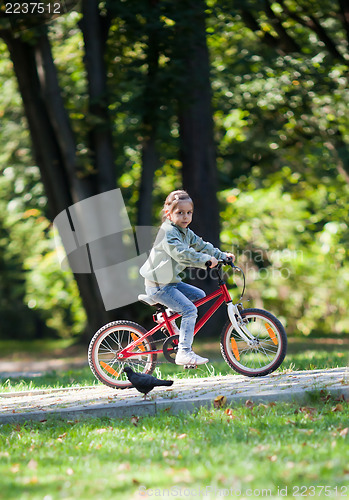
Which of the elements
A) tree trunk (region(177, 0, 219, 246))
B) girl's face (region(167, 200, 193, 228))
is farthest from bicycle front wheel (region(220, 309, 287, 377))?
tree trunk (region(177, 0, 219, 246))

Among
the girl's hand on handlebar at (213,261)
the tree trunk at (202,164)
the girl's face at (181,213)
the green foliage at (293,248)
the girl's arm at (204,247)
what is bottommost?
the green foliage at (293,248)

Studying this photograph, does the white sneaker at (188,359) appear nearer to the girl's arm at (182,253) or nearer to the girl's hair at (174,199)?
the girl's arm at (182,253)

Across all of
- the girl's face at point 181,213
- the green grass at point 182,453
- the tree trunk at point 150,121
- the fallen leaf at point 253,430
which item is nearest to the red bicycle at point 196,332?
the girl's face at point 181,213

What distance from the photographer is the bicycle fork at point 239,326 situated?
6363 millimetres

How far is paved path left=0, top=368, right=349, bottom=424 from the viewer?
5707 millimetres

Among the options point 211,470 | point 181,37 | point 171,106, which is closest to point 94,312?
point 171,106

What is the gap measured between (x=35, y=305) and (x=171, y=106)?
1240 cm

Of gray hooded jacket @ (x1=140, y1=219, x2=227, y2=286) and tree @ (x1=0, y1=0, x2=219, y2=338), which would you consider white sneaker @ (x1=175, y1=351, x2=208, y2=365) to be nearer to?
gray hooded jacket @ (x1=140, y1=219, x2=227, y2=286)

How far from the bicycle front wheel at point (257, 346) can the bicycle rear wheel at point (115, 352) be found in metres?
0.75

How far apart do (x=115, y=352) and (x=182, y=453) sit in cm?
233

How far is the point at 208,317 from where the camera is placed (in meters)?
6.55

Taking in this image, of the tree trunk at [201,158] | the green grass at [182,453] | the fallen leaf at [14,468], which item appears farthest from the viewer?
the tree trunk at [201,158]

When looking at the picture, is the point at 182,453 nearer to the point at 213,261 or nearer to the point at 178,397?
the point at 178,397

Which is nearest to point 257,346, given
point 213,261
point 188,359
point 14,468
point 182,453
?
point 188,359
